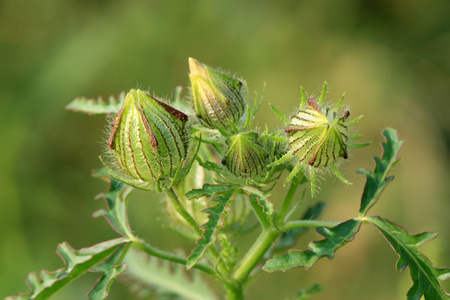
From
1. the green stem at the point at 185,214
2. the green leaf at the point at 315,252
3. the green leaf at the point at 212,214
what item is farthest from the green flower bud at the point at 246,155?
the green leaf at the point at 315,252

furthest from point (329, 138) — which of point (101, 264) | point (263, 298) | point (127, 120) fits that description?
point (263, 298)

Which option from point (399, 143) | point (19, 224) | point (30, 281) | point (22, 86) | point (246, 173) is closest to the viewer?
point (246, 173)

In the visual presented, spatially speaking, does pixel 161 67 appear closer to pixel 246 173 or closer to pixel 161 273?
pixel 161 273

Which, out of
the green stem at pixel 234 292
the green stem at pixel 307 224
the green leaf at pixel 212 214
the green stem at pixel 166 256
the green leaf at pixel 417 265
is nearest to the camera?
the green leaf at pixel 212 214

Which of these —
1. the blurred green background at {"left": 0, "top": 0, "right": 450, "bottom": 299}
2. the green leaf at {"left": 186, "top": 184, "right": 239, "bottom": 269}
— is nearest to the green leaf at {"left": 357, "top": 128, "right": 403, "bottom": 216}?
the green leaf at {"left": 186, "top": 184, "right": 239, "bottom": 269}

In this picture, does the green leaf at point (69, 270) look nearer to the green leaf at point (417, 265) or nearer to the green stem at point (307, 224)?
the green stem at point (307, 224)

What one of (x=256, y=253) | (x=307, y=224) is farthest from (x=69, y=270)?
(x=307, y=224)
